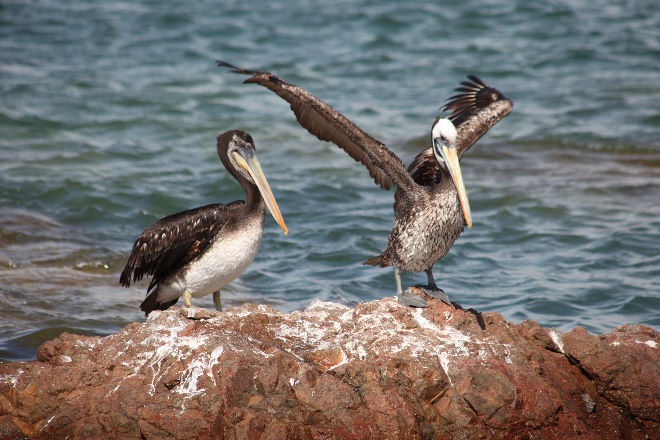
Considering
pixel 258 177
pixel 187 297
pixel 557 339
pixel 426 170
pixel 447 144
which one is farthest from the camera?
pixel 426 170

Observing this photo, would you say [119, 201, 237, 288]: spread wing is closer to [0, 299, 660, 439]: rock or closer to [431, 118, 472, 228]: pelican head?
[0, 299, 660, 439]: rock

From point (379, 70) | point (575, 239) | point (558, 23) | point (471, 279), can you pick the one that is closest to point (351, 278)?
point (471, 279)

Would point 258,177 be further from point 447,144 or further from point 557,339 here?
point 557,339

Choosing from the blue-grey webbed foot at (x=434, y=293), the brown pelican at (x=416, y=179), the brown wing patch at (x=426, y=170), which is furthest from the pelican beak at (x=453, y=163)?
the brown wing patch at (x=426, y=170)

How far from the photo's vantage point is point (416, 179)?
6.88 m

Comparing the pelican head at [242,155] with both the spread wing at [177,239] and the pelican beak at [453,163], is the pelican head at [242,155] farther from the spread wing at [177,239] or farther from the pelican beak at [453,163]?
the pelican beak at [453,163]

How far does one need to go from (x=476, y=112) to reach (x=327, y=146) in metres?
6.21

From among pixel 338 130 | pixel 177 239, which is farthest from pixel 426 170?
pixel 177 239

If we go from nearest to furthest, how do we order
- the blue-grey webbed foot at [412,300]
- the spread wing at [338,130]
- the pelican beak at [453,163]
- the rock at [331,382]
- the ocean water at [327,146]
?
the rock at [331,382]
the blue-grey webbed foot at [412,300]
the pelican beak at [453,163]
the spread wing at [338,130]
the ocean water at [327,146]

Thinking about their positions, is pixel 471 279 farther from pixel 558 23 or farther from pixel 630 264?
pixel 558 23

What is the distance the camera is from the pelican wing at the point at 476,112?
6.90 m

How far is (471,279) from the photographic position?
8.29 m

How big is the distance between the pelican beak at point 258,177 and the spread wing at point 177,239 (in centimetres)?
25

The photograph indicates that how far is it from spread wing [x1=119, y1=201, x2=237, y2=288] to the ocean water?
1.12 meters
